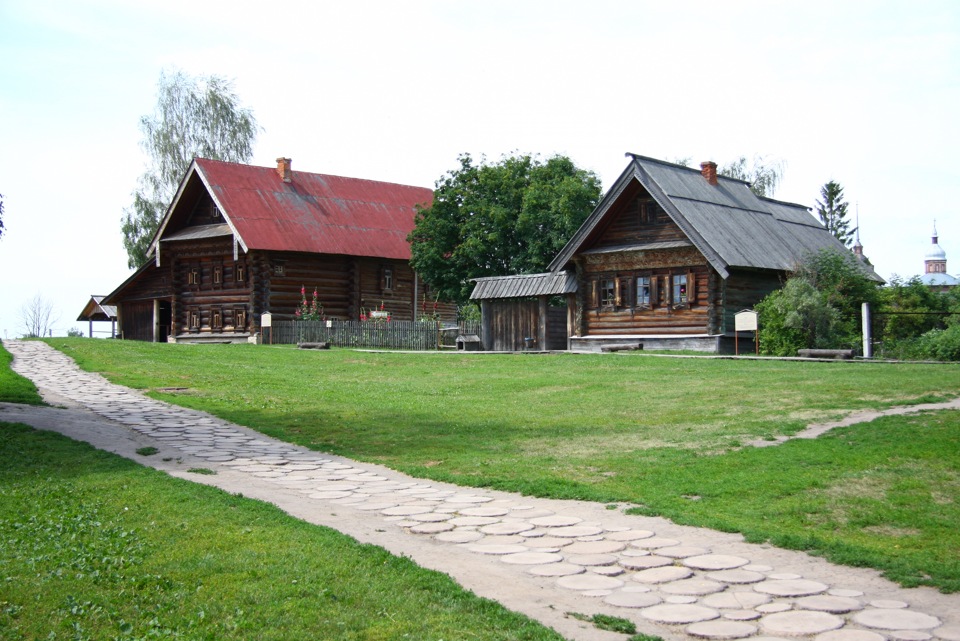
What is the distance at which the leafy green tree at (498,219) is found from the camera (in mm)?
43438

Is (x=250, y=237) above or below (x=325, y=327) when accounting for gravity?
above

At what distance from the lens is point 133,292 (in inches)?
2093

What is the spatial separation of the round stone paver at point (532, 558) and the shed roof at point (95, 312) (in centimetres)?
6067

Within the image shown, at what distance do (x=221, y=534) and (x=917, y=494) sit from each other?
6.47 meters

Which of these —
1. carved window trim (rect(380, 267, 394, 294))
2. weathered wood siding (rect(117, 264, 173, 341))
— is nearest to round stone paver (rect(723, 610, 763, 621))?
carved window trim (rect(380, 267, 394, 294))

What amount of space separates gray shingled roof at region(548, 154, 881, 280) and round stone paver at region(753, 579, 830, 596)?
25.6 meters

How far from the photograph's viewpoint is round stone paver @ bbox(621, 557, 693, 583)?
693 cm

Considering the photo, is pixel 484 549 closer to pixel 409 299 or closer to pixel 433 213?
pixel 433 213

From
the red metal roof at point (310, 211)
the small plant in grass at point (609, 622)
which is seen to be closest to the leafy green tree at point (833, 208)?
the red metal roof at point (310, 211)

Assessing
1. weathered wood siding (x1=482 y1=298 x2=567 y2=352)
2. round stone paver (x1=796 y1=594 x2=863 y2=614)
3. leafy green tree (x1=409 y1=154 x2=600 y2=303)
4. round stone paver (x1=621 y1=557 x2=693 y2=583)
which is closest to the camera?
round stone paver (x1=796 y1=594 x2=863 y2=614)

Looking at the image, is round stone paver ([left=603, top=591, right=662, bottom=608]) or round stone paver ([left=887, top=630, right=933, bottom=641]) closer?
round stone paver ([left=887, top=630, right=933, bottom=641])

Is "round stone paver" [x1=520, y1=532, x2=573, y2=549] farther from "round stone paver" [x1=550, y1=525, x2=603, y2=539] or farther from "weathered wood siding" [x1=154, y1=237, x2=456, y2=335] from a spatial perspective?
"weathered wood siding" [x1=154, y1=237, x2=456, y2=335]

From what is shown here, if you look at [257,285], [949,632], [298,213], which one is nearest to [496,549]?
[949,632]

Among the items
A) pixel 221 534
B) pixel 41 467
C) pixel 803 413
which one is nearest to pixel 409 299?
pixel 803 413
